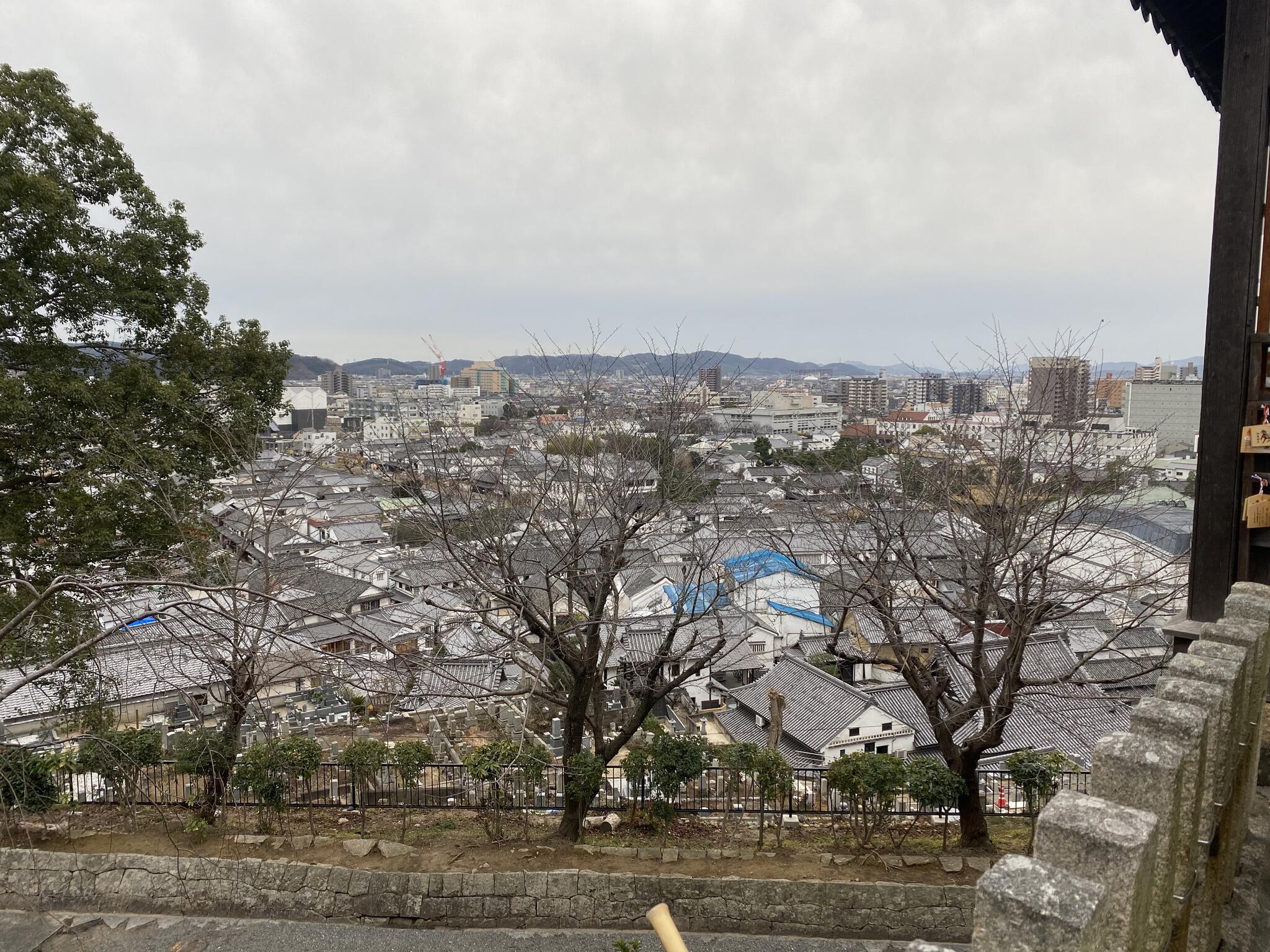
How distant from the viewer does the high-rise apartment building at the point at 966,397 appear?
11.0 m

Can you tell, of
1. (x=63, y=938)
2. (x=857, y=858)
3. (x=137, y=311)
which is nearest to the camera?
(x=63, y=938)

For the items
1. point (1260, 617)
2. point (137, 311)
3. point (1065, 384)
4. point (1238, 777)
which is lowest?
point (1238, 777)

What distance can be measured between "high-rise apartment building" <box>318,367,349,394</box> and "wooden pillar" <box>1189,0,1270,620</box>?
9081 centimetres

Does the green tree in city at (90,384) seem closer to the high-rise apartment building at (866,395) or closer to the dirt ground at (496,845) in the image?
the dirt ground at (496,845)

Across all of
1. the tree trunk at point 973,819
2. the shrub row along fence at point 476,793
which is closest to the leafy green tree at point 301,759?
the shrub row along fence at point 476,793

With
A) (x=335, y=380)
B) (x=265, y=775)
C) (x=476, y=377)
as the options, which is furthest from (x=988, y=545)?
(x=335, y=380)

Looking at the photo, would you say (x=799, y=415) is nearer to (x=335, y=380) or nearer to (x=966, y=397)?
(x=335, y=380)

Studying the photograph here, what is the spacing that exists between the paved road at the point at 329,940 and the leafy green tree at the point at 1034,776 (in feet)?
7.03

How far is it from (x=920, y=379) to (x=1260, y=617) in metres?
8.73

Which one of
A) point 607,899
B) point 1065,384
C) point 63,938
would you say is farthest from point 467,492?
point 1065,384

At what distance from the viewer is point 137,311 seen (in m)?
8.12

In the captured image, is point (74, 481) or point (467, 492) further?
point (467, 492)

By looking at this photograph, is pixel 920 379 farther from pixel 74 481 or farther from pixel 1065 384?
pixel 74 481

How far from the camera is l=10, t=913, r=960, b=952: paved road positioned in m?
5.91
